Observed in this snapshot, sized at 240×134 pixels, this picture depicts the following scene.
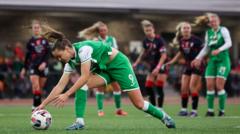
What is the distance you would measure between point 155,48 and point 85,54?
6343mm

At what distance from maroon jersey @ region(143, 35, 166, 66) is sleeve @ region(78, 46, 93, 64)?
6113 mm

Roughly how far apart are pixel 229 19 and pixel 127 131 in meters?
22.0

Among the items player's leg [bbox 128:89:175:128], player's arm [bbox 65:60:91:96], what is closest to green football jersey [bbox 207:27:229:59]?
player's leg [bbox 128:89:175:128]

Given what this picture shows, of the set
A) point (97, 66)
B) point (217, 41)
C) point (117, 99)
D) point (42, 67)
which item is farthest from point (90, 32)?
point (97, 66)

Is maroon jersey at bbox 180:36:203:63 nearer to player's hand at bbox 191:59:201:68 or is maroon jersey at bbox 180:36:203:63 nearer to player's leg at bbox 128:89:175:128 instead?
player's hand at bbox 191:59:201:68

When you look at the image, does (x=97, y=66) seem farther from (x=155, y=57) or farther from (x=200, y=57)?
(x=155, y=57)

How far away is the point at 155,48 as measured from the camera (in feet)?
52.5

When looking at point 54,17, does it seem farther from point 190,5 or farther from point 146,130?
point 146,130

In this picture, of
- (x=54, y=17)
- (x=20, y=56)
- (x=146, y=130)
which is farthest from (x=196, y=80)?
(x=54, y=17)

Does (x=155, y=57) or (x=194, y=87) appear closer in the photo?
(x=194, y=87)

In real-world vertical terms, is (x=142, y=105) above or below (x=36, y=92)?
above

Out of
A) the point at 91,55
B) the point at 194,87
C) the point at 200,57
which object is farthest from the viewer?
the point at 194,87

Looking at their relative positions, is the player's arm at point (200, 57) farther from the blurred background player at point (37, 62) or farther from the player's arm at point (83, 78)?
the player's arm at point (83, 78)

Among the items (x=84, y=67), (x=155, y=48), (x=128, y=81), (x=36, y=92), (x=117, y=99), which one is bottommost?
(x=117, y=99)
